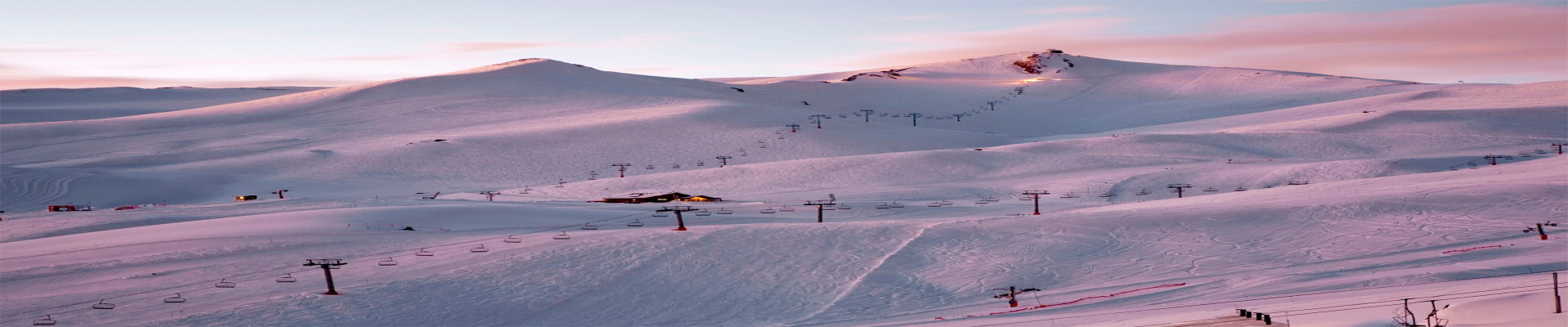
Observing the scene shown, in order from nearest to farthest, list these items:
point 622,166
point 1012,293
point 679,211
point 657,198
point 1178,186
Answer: point 1012,293 → point 679,211 → point 1178,186 → point 657,198 → point 622,166

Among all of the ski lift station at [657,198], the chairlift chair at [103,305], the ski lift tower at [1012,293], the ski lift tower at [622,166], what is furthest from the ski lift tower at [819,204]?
the ski lift tower at [622,166]

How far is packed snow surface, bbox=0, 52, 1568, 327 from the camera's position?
2591 centimetres

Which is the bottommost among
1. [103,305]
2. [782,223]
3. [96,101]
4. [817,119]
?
[103,305]

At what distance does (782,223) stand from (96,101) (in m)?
132

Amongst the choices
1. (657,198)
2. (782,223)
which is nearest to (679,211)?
(782,223)

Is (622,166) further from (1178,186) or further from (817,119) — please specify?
(1178,186)

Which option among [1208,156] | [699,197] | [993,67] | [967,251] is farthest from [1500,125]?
[993,67]

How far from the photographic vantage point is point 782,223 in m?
37.1

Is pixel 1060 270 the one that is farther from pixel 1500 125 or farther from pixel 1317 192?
pixel 1500 125

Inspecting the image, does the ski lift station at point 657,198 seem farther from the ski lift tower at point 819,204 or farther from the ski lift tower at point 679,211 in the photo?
the ski lift tower at point 679,211

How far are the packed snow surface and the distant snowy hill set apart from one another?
148ft

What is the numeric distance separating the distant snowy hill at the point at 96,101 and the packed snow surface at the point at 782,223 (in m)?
45.1

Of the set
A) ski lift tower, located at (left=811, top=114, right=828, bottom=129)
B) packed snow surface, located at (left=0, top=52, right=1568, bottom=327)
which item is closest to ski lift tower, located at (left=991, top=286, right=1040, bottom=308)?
packed snow surface, located at (left=0, top=52, right=1568, bottom=327)

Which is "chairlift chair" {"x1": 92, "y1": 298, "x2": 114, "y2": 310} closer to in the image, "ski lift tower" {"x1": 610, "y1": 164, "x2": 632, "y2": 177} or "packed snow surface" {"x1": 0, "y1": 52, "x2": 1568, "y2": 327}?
"packed snow surface" {"x1": 0, "y1": 52, "x2": 1568, "y2": 327}
